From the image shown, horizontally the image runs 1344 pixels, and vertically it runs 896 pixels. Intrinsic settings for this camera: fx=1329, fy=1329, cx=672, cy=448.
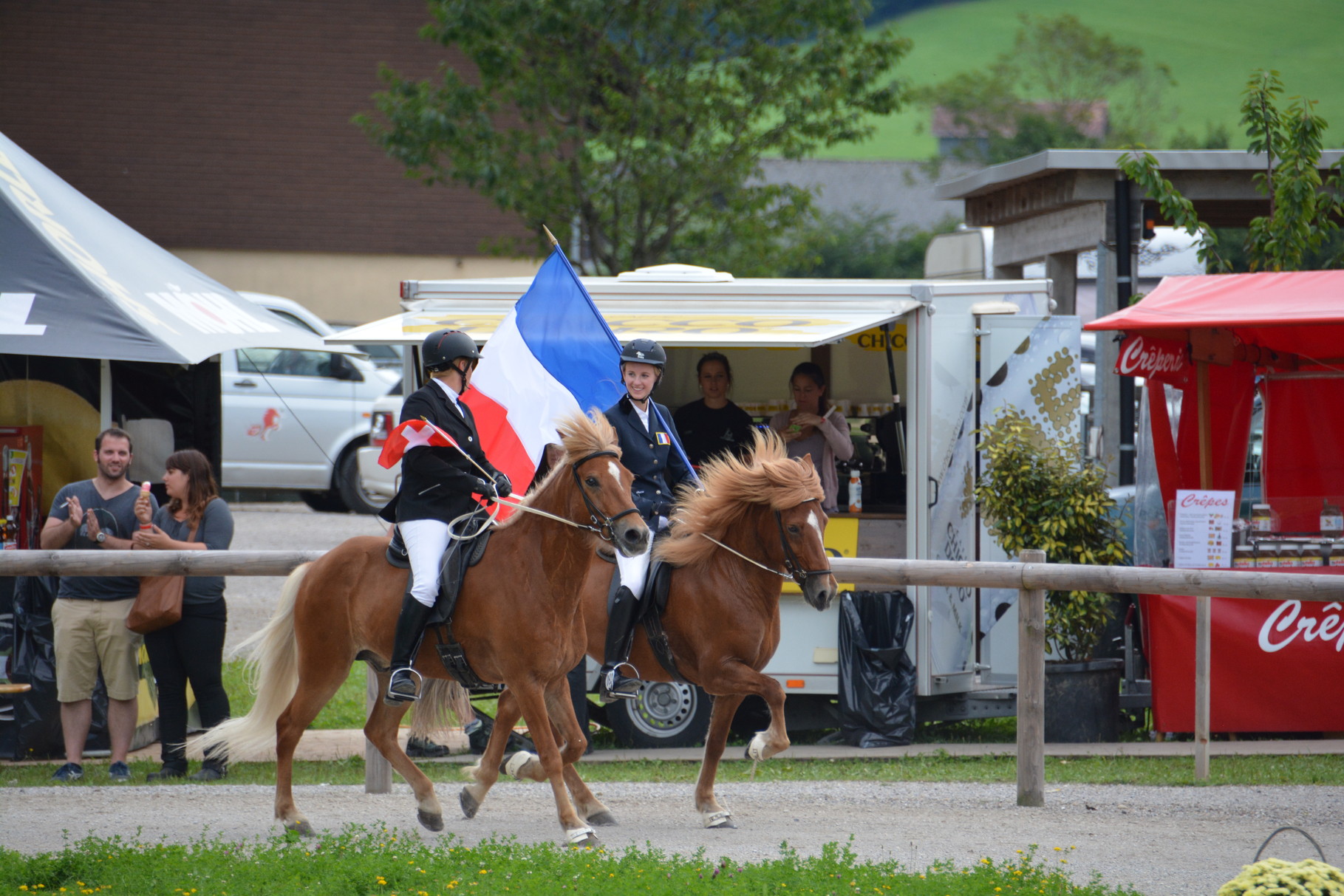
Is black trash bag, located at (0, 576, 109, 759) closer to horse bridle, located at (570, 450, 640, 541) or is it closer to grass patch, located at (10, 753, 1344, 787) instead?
grass patch, located at (10, 753, 1344, 787)

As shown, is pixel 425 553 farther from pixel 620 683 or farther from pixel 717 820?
pixel 717 820

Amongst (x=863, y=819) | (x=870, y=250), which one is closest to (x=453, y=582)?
(x=863, y=819)

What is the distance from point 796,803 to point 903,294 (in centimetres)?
328

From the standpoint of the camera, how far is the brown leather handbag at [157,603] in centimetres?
733

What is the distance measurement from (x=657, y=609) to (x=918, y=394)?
2744mm

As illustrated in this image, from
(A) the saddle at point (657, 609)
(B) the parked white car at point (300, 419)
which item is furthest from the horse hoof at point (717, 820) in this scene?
(B) the parked white car at point (300, 419)

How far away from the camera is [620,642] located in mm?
6266

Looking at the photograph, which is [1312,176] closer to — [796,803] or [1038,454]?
[1038,454]

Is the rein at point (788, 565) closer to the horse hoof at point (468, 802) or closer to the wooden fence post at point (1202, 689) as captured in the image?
the horse hoof at point (468, 802)

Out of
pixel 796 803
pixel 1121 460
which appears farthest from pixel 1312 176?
pixel 796 803

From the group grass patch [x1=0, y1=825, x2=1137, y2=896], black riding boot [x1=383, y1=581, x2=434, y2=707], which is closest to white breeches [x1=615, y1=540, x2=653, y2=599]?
black riding boot [x1=383, y1=581, x2=434, y2=707]

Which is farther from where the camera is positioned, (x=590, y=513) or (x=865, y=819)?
(x=865, y=819)

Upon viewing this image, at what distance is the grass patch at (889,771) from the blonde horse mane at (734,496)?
5.21ft

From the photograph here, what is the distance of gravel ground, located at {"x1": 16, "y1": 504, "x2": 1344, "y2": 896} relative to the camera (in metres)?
5.58
